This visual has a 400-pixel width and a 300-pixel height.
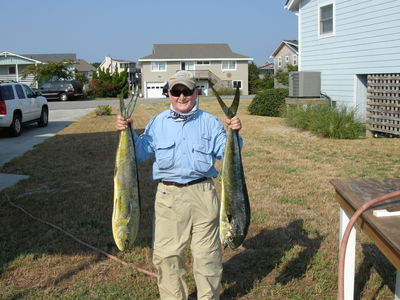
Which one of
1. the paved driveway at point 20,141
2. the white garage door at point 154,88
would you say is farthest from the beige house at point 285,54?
the paved driveway at point 20,141

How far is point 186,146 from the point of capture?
3404mm

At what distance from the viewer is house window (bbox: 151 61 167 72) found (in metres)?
57.3

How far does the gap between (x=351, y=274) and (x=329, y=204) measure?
3155mm

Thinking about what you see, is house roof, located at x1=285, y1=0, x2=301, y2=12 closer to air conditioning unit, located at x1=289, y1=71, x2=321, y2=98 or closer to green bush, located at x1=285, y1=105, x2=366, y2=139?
air conditioning unit, located at x1=289, y1=71, x2=321, y2=98

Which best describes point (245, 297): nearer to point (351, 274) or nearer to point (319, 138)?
point (351, 274)

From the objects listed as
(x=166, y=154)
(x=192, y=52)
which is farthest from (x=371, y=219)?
(x=192, y=52)

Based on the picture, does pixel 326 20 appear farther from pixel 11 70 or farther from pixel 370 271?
pixel 11 70

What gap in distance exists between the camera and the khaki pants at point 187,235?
11.2 feet

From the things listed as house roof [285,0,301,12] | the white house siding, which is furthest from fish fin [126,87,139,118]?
house roof [285,0,301,12]

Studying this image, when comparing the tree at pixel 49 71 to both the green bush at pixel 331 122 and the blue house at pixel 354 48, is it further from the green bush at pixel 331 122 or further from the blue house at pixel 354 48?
the green bush at pixel 331 122

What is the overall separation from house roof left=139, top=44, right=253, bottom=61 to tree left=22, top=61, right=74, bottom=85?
31.6ft

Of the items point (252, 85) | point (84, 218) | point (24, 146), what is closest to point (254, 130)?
point (24, 146)

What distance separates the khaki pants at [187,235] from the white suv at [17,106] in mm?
12978

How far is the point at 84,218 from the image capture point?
607 centimetres
